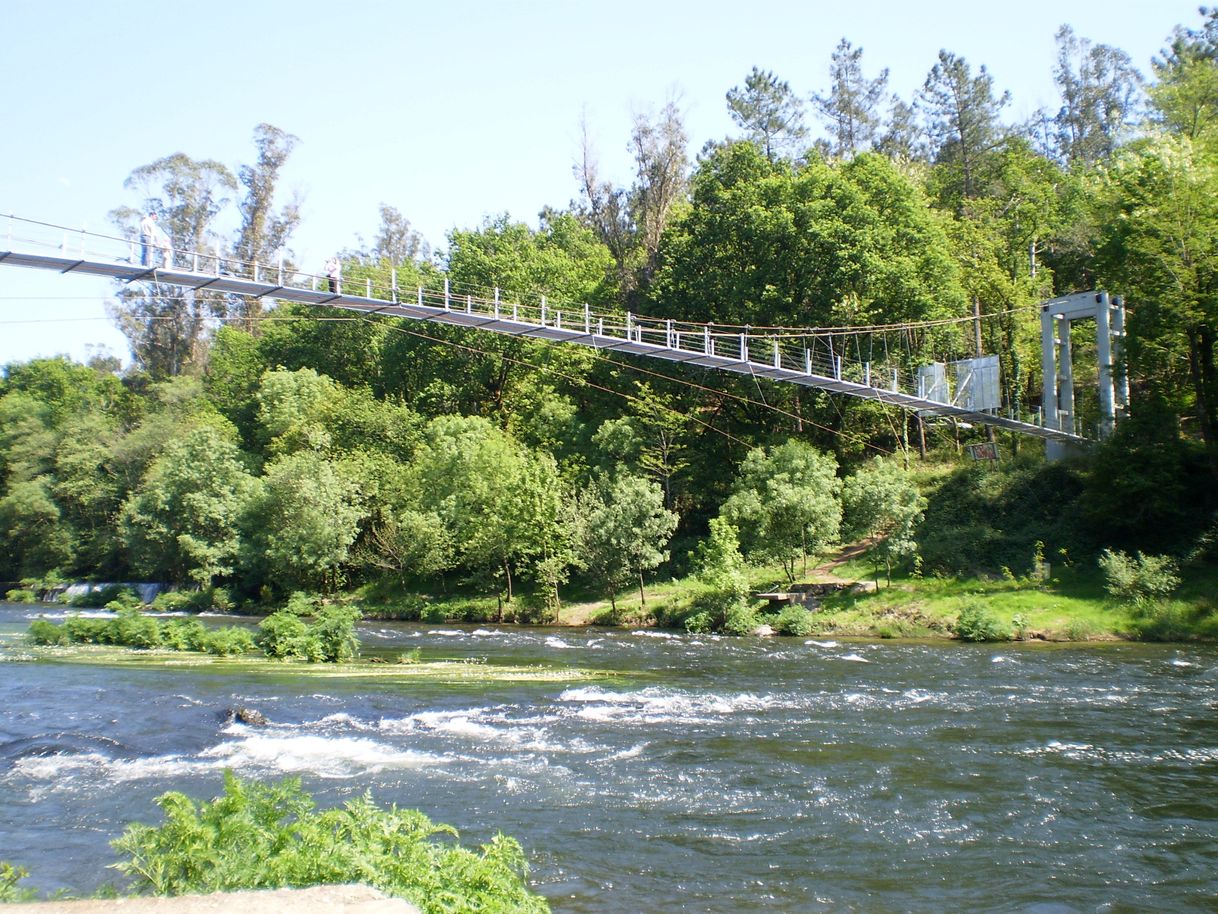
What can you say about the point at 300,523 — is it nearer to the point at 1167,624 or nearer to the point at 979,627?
the point at 979,627

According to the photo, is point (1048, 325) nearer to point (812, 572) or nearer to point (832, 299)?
point (832, 299)

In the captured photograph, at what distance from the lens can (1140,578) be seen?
28922mm

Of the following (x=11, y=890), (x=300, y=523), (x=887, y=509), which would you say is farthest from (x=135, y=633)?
(x=887, y=509)

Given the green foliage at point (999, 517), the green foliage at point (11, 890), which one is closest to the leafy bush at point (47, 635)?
the green foliage at point (11, 890)

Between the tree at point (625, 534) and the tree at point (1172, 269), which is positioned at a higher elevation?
the tree at point (1172, 269)

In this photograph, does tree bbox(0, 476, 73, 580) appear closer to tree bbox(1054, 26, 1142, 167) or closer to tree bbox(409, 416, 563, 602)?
tree bbox(409, 416, 563, 602)

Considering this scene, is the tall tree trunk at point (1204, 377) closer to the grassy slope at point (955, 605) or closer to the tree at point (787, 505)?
the grassy slope at point (955, 605)

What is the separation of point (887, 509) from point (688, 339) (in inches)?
568

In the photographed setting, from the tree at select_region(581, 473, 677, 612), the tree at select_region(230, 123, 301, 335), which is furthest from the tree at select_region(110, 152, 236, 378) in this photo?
the tree at select_region(581, 473, 677, 612)

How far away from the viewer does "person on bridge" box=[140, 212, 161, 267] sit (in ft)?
71.1

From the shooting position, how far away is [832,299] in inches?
1670

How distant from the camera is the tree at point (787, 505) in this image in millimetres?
35156

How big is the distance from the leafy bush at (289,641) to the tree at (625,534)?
47.4 ft

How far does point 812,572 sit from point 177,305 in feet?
177
